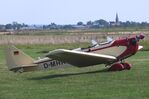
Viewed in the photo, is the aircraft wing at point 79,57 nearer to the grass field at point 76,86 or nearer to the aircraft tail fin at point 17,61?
the grass field at point 76,86

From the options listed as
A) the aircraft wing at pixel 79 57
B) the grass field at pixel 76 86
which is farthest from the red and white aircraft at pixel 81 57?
the grass field at pixel 76 86

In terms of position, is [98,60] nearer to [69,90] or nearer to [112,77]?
[112,77]

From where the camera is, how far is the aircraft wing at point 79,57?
18144 millimetres

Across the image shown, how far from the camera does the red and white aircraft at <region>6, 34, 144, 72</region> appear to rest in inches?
738

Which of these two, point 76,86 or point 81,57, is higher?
point 81,57

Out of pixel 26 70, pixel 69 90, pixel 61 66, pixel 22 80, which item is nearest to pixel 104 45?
pixel 61 66

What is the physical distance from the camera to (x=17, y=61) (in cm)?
1895

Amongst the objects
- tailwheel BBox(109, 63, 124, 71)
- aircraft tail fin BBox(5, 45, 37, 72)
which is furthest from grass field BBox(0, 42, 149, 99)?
tailwheel BBox(109, 63, 124, 71)

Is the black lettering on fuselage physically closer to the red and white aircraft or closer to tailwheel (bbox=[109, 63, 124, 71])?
the red and white aircraft

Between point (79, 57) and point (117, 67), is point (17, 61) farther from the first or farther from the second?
point (117, 67)

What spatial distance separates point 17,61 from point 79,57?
2.54m

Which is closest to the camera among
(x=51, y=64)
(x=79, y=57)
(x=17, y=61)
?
(x=79, y=57)

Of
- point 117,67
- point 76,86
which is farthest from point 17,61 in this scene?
Answer: point 76,86

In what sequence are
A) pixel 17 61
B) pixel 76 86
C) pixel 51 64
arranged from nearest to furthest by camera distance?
1. pixel 76 86
2. pixel 17 61
3. pixel 51 64
